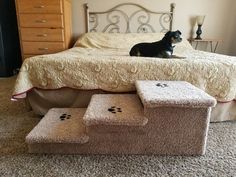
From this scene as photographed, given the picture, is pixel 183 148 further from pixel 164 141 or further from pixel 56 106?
pixel 56 106

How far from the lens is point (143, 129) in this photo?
51.8 inches

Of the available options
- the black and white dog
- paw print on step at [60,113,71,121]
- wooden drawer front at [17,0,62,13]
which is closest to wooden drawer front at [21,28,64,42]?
wooden drawer front at [17,0,62,13]

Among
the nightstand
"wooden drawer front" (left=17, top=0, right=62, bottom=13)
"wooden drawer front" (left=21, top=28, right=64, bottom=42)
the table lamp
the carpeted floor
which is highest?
"wooden drawer front" (left=17, top=0, right=62, bottom=13)

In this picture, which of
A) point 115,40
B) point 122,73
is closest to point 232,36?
point 115,40

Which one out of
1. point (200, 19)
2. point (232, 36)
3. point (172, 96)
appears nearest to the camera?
point (172, 96)

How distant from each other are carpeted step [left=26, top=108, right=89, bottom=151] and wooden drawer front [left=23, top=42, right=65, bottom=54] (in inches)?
67.5

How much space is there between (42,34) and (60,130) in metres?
2.13

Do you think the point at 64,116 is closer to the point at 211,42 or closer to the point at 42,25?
the point at 42,25

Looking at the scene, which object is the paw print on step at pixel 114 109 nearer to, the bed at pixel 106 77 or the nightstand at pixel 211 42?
the bed at pixel 106 77

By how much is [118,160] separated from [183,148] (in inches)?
17.6

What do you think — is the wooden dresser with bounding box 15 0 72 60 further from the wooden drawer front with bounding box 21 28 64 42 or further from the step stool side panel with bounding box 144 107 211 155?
the step stool side panel with bounding box 144 107 211 155

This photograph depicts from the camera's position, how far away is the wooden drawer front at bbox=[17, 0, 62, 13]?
2939mm

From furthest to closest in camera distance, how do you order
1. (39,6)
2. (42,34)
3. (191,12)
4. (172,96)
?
(191,12) → (42,34) → (39,6) → (172,96)

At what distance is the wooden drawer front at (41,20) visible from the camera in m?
2.99
